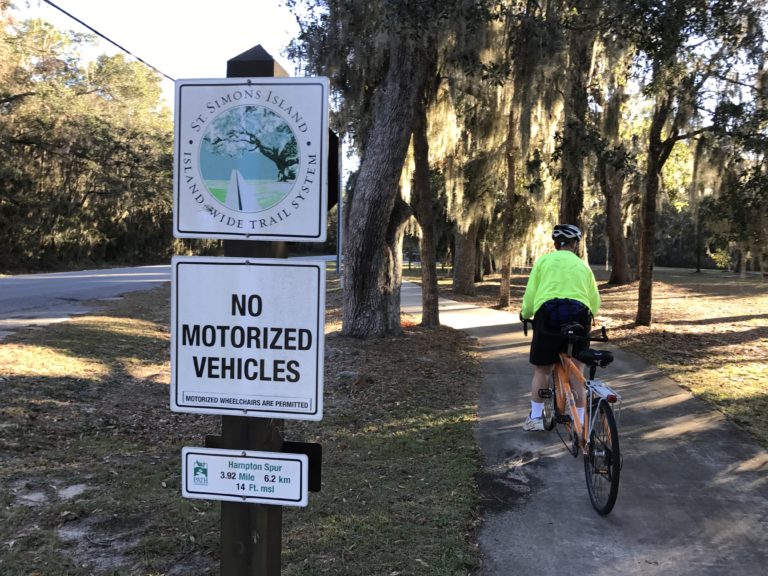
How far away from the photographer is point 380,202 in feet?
32.4

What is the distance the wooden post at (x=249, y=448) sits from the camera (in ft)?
6.96

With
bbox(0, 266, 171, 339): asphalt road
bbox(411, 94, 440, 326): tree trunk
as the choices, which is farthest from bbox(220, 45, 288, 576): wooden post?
bbox(411, 94, 440, 326): tree trunk

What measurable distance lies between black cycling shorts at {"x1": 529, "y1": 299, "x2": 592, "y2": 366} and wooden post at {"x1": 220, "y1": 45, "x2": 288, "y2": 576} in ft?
11.0

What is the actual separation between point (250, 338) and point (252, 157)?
2.06 feet

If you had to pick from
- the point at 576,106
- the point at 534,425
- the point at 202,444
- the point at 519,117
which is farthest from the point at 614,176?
the point at 202,444

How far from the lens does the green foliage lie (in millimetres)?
29203

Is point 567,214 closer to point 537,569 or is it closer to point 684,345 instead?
point 684,345

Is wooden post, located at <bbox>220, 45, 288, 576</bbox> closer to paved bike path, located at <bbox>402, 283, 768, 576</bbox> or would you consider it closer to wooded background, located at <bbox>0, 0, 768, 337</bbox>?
paved bike path, located at <bbox>402, 283, 768, 576</bbox>

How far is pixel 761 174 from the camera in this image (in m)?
9.91

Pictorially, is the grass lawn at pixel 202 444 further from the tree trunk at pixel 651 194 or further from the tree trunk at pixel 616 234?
the tree trunk at pixel 616 234

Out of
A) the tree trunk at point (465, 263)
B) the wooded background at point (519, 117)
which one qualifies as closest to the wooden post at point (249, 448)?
the wooded background at point (519, 117)

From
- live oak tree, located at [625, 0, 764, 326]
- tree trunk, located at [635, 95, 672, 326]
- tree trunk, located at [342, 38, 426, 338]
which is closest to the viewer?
live oak tree, located at [625, 0, 764, 326]

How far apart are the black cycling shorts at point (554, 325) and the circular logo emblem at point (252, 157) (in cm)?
343

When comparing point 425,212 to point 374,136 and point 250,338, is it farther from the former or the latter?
point 250,338
